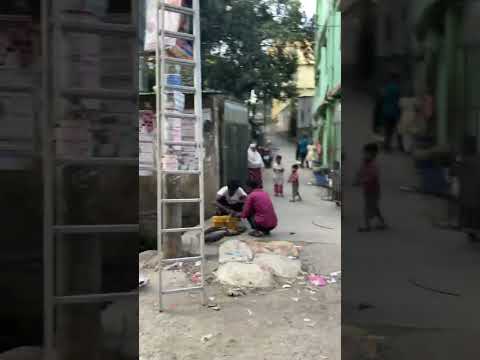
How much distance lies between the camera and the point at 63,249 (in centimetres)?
246

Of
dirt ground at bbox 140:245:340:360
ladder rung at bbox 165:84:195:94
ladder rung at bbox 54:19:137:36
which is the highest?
ladder rung at bbox 165:84:195:94

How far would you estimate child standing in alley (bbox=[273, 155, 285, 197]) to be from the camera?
40.2 ft

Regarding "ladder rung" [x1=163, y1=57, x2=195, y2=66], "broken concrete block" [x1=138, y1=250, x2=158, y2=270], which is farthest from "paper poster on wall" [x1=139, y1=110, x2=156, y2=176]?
"ladder rung" [x1=163, y1=57, x2=195, y2=66]

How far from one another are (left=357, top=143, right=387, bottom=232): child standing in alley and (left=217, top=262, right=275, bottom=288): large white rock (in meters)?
2.89

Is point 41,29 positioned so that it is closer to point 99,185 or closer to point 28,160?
point 28,160

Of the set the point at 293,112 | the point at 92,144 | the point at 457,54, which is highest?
the point at 293,112

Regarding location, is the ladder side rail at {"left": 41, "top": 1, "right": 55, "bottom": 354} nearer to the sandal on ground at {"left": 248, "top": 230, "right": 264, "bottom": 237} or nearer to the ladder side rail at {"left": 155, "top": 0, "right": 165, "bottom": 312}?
the ladder side rail at {"left": 155, "top": 0, "right": 165, "bottom": 312}

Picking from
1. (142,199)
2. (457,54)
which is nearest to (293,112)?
(142,199)

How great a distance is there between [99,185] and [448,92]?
1.65 meters

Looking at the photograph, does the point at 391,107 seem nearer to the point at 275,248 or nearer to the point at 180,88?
the point at 180,88

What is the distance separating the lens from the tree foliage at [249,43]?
13.7 m

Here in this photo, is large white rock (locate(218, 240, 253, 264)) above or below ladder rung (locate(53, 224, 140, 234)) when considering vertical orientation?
below

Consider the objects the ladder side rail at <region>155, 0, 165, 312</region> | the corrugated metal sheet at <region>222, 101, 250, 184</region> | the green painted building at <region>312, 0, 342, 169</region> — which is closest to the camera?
the ladder side rail at <region>155, 0, 165, 312</region>

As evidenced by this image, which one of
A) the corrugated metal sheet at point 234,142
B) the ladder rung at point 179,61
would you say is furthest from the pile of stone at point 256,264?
the corrugated metal sheet at point 234,142
